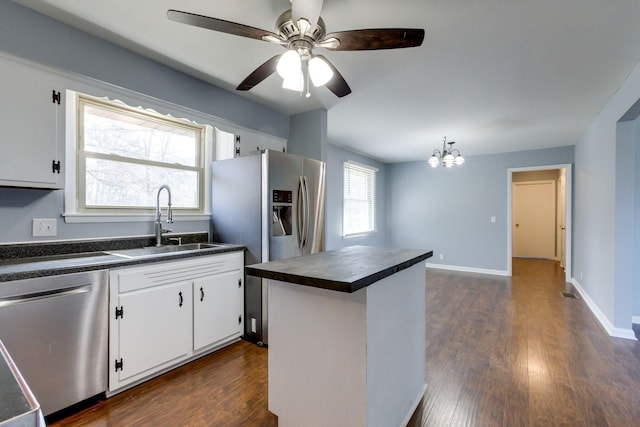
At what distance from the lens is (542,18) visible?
6.09ft

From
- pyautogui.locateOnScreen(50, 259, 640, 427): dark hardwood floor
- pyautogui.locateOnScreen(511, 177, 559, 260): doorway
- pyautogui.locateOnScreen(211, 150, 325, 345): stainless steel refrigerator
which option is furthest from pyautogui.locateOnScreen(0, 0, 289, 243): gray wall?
pyautogui.locateOnScreen(511, 177, 559, 260): doorway

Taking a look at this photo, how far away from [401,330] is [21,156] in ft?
8.45

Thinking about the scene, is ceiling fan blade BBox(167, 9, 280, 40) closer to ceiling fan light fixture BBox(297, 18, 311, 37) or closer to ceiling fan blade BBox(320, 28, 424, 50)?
ceiling fan light fixture BBox(297, 18, 311, 37)

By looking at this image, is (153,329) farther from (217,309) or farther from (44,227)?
(44,227)

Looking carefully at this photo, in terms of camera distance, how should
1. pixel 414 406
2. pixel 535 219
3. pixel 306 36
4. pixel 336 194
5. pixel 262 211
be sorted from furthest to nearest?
pixel 535 219, pixel 336 194, pixel 262 211, pixel 414 406, pixel 306 36

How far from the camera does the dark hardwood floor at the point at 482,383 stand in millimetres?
1775

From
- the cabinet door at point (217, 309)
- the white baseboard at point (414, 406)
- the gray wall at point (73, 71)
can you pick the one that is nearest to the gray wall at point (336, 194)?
the cabinet door at point (217, 309)

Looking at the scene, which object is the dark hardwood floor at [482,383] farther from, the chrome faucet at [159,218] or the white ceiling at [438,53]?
the white ceiling at [438,53]

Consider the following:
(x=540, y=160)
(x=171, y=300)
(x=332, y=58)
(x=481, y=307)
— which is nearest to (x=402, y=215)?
(x=540, y=160)

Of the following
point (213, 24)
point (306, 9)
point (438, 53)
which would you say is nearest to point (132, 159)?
point (213, 24)

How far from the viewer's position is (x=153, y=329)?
2127mm

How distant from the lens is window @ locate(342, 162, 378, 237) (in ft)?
18.5

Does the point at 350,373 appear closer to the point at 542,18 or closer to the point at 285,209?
the point at 285,209

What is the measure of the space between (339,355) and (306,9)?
1.69 meters
